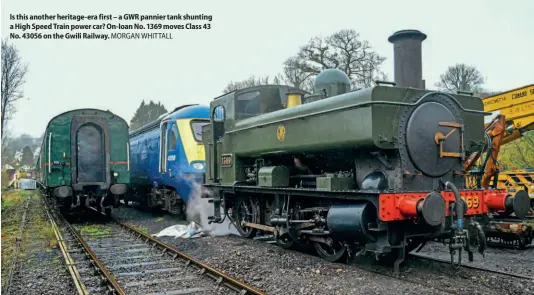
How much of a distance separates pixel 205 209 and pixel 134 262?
473cm

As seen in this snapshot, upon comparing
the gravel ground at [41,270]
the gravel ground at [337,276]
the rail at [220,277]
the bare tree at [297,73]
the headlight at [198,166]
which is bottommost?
the gravel ground at [41,270]

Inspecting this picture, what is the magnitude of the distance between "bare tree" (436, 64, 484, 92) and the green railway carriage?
33.8m

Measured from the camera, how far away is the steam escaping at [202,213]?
11.7 m

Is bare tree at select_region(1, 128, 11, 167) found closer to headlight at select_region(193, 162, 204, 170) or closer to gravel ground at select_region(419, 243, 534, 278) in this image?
headlight at select_region(193, 162, 204, 170)

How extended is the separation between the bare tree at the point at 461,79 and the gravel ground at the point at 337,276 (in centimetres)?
3739

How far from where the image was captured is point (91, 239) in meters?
11.1

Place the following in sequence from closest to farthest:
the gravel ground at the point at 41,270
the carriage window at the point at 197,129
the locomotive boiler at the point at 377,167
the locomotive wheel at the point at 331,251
→ 1. the locomotive boiler at the point at 377,167
2. the gravel ground at the point at 41,270
3. the locomotive wheel at the point at 331,251
4. the carriage window at the point at 197,129

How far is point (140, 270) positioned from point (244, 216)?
318cm

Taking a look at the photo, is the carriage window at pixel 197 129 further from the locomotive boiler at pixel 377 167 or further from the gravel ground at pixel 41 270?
the locomotive boiler at pixel 377 167

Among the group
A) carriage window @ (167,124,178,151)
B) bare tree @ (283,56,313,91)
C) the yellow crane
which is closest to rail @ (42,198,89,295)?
carriage window @ (167,124,178,151)

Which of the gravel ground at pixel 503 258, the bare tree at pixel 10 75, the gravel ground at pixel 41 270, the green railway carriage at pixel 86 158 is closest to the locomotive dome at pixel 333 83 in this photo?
the gravel ground at pixel 503 258

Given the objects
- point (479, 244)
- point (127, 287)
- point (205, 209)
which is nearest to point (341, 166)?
point (479, 244)

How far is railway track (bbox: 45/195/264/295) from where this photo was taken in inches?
247

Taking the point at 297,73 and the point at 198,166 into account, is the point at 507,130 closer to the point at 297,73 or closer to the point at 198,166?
the point at 198,166
